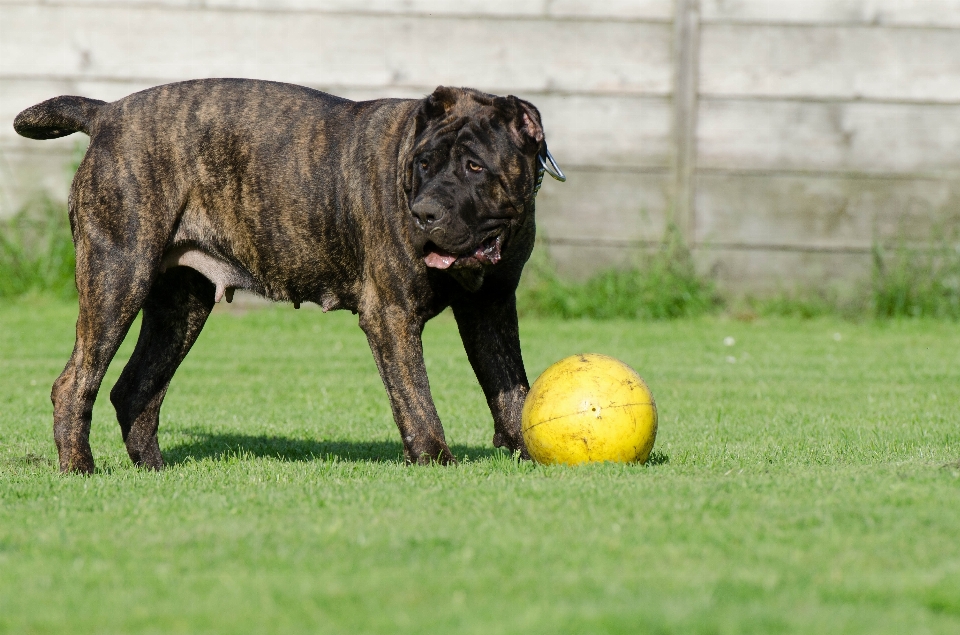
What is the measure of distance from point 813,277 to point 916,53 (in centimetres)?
199

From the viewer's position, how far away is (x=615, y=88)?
10.2 meters

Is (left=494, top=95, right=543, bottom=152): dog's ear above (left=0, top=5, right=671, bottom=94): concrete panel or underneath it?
underneath

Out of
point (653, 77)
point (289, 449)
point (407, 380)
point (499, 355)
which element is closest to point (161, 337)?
point (289, 449)

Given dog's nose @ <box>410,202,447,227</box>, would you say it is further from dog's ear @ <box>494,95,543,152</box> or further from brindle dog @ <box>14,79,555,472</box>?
dog's ear @ <box>494,95,543,152</box>

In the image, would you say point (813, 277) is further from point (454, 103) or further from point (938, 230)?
point (454, 103)

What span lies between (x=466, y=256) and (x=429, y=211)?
0.26m

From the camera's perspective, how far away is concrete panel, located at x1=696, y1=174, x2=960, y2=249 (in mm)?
10141

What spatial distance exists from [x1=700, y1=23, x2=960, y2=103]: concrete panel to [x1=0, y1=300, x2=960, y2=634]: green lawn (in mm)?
3812

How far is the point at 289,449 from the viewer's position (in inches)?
225

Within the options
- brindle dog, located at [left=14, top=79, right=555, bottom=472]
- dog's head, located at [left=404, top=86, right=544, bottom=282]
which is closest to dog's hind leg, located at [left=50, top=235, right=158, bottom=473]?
brindle dog, located at [left=14, top=79, right=555, bottom=472]

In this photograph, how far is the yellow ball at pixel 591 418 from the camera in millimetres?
4578

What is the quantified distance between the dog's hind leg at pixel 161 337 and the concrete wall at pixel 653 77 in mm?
4700

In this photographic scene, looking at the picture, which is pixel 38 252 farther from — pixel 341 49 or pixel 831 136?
pixel 831 136

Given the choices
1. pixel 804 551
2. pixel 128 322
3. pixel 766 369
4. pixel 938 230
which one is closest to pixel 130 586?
pixel 804 551
